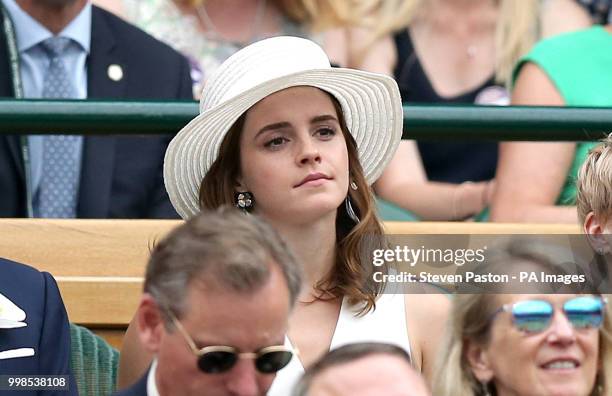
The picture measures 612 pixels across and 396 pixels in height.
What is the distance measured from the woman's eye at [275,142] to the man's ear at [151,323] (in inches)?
37.1

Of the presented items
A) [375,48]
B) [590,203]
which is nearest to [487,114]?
[590,203]

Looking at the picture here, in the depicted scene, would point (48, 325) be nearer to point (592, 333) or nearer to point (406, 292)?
point (406, 292)

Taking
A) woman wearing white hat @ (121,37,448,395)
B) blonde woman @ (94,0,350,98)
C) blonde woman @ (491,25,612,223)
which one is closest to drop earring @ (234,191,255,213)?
woman wearing white hat @ (121,37,448,395)

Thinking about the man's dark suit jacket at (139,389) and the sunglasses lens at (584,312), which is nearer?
the man's dark suit jacket at (139,389)

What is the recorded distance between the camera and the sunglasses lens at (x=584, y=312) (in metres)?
2.81

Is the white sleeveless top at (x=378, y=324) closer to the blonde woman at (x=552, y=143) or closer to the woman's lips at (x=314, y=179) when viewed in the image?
the woman's lips at (x=314, y=179)

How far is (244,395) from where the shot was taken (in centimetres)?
245

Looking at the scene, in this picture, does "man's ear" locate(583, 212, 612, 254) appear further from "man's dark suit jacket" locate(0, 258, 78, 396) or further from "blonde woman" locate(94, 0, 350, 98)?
"blonde woman" locate(94, 0, 350, 98)

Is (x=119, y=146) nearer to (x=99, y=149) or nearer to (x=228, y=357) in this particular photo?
(x=99, y=149)

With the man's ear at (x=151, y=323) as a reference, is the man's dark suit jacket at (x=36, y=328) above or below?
below

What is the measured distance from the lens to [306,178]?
3.36 m

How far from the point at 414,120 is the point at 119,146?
1.02 meters

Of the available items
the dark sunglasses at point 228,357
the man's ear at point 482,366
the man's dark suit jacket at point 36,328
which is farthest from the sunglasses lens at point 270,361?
the man's dark suit jacket at point 36,328

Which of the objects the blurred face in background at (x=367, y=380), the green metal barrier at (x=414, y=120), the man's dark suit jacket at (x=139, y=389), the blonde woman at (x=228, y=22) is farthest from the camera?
the blonde woman at (x=228, y=22)
